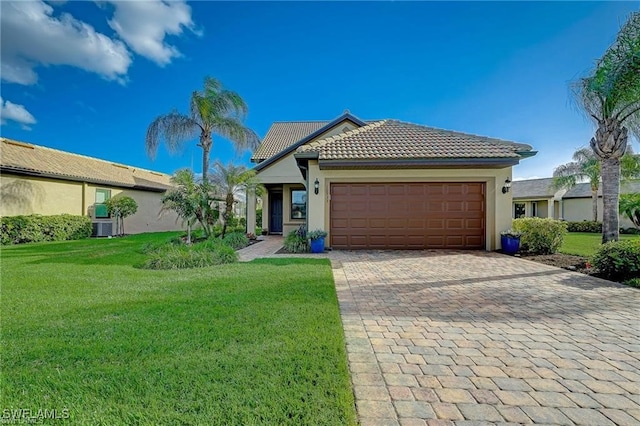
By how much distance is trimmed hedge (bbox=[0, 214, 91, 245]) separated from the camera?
487 inches

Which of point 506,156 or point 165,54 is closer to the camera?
point 506,156

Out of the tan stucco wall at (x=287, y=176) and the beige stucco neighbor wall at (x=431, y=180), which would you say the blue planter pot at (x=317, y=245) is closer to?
the beige stucco neighbor wall at (x=431, y=180)

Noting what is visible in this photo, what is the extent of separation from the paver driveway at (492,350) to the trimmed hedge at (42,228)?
15.5m

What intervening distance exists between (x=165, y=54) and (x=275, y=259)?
39.6 feet

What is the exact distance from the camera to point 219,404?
2.18 metres

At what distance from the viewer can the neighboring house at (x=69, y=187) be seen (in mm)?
13383

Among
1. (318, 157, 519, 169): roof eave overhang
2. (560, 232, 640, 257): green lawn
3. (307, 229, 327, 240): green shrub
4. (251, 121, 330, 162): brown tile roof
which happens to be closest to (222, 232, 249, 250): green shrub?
(307, 229, 327, 240): green shrub

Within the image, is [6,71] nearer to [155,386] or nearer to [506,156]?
[155,386]

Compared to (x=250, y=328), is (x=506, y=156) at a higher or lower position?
higher

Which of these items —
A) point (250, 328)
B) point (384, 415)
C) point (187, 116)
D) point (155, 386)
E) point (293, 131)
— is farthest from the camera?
point (293, 131)

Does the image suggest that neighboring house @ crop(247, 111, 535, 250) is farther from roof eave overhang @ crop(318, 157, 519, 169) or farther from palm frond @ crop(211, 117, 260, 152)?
palm frond @ crop(211, 117, 260, 152)

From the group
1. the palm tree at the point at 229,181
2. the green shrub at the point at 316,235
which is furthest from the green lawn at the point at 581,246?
the palm tree at the point at 229,181

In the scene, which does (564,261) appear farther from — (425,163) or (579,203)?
(579,203)

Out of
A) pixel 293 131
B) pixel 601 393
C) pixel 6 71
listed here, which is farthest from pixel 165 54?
pixel 601 393
